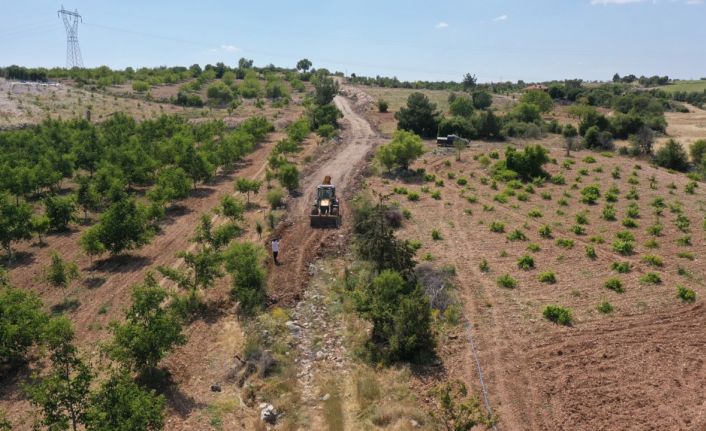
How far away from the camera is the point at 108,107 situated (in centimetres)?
8481

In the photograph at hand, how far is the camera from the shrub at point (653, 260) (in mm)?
24797

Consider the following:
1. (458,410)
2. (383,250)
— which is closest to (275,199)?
(383,250)

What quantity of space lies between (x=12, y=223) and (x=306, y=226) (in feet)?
52.8

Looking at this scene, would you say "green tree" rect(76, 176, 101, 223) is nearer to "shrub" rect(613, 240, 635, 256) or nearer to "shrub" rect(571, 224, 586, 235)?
"shrub" rect(571, 224, 586, 235)

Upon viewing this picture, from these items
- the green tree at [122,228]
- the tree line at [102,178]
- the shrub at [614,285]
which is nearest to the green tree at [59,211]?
the tree line at [102,178]

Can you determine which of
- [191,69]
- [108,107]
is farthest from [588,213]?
[191,69]

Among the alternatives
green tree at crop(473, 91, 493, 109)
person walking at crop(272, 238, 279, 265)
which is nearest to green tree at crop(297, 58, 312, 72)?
green tree at crop(473, 91, 493, 109)

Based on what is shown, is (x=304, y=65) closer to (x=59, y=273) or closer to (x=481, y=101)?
(x=481, y=101)

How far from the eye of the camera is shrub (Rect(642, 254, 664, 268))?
24797 mm

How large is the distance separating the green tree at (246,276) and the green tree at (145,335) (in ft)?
14.0

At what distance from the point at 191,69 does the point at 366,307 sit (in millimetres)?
161494

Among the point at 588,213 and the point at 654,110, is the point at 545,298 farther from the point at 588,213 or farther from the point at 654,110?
the point at 654,110

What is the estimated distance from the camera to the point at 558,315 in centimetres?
1966

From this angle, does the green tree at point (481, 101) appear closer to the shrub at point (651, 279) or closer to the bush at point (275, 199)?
the bush at point (275, 199)
